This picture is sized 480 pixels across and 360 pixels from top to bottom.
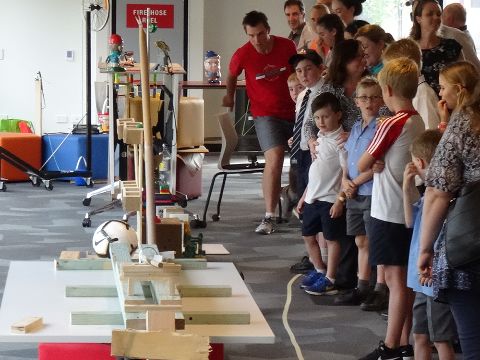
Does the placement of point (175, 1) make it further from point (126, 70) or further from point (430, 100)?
point (430, 100)

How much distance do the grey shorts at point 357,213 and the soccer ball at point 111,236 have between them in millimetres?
1060

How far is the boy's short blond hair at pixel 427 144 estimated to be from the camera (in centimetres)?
357

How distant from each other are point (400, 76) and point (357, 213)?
1088 millimetres

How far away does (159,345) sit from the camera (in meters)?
2.50

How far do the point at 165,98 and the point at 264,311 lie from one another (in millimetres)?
3726

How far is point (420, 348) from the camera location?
374cm

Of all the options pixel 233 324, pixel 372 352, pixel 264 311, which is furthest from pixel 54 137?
pixel 233 324

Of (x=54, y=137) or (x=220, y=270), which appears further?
(x=54, y=137)

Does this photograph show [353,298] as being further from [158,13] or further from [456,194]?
[158,13]

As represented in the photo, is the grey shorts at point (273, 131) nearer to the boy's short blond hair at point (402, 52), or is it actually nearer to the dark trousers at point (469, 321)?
the boy's short blond hair at point (402, 52)

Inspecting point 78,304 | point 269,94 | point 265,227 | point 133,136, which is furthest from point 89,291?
point 269,94

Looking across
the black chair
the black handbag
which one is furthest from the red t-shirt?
the black handbag

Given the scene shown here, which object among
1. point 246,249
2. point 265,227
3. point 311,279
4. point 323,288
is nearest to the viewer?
point 323,288

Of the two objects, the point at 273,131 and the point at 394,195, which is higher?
the point at 394,195
